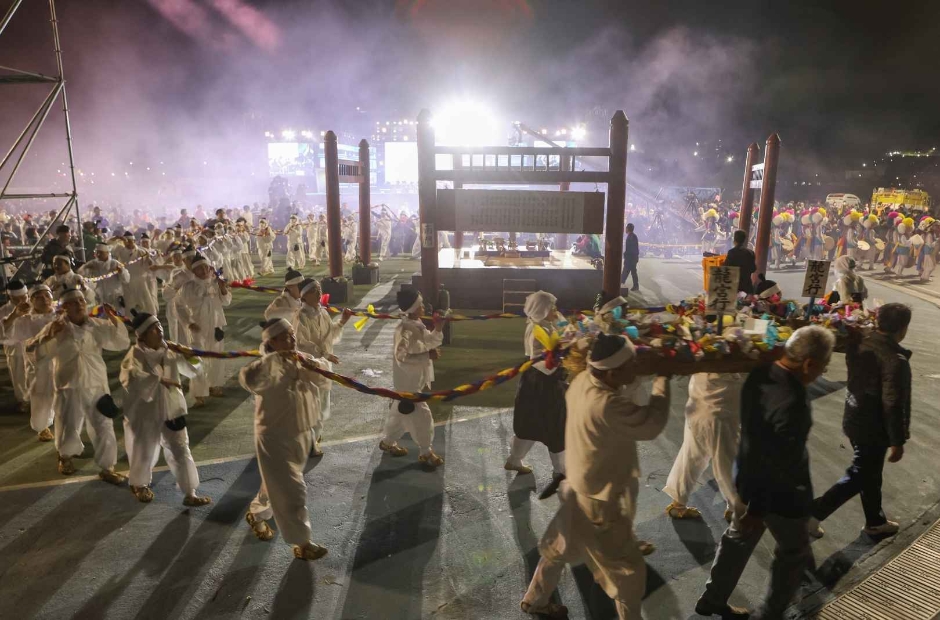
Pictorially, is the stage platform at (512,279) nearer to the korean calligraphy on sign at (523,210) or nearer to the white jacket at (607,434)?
the korean calligraphy on sign at (523,210)

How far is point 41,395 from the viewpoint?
6102 mm

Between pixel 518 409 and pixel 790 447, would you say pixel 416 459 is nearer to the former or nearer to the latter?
pixel 518 409

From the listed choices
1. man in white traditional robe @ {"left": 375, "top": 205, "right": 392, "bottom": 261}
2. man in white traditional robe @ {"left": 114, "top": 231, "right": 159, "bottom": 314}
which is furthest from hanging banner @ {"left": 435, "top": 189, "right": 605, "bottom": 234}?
man in white traditional robe @ {"left": 375, "top": 205, "right": 392, "bottom": 261}

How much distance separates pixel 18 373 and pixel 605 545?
7.56 metres

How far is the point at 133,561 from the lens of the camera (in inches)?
163

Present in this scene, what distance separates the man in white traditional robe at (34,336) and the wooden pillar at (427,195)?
517 centimetres

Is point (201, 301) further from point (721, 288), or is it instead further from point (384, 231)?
point (384, 231)

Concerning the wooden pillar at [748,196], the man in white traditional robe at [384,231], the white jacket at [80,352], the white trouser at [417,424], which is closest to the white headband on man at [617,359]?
the white trouser at [417,424]

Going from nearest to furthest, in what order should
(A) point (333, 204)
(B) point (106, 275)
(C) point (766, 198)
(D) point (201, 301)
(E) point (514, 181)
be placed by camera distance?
(D) point (201, 301) → (E) point (514, 181) → (B) point (106, 275) → (C) point (766, 198) → (A) point (333, 204)

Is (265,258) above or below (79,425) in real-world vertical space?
above

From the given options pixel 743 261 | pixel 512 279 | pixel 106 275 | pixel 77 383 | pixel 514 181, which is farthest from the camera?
pixel 512 279

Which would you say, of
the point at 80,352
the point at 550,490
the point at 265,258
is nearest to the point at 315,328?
the point at 80,352

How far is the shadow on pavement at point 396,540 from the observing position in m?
3.76

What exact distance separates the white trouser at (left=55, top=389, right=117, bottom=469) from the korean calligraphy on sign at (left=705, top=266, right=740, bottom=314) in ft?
17.8
